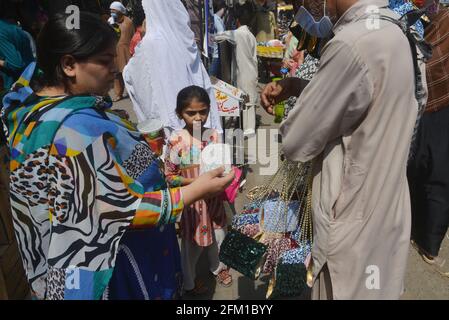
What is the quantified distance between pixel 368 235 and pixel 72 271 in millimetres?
982

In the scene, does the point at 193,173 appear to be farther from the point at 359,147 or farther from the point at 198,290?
the point at 359,147

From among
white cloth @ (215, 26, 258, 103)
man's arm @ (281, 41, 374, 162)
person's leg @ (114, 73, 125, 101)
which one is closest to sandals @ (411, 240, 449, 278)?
man's arm @ (281, 41, 374, 162)

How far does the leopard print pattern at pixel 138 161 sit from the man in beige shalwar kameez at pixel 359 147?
1.64 feet

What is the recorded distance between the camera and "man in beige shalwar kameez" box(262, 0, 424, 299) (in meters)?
1.10

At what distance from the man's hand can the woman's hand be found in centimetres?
→ 41

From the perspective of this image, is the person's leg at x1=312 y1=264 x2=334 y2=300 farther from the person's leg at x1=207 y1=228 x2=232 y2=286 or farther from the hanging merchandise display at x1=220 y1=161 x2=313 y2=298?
the person's leg at x1=207 y1=228 x2=232 y2=286

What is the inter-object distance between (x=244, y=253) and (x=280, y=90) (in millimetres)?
744

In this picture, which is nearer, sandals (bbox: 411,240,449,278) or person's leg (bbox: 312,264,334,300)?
person's leg (bbox: 312,264,334,300)

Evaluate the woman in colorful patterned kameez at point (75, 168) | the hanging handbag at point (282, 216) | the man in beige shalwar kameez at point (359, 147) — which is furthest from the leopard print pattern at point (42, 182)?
the hanging handbag at point (282, 216)

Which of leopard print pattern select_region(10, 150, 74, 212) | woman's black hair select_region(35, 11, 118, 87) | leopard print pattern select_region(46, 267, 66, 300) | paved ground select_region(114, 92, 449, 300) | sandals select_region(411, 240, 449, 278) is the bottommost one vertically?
paved ground select_region(114, 92, 449, 300)

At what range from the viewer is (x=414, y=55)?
1238 mm

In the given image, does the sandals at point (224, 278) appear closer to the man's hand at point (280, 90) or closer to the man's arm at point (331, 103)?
the man's hand at point (280, 90)

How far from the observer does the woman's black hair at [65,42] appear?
44.8 inches

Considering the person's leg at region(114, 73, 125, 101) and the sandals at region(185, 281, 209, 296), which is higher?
the person's leg at region(114, 73, 125, 101)
